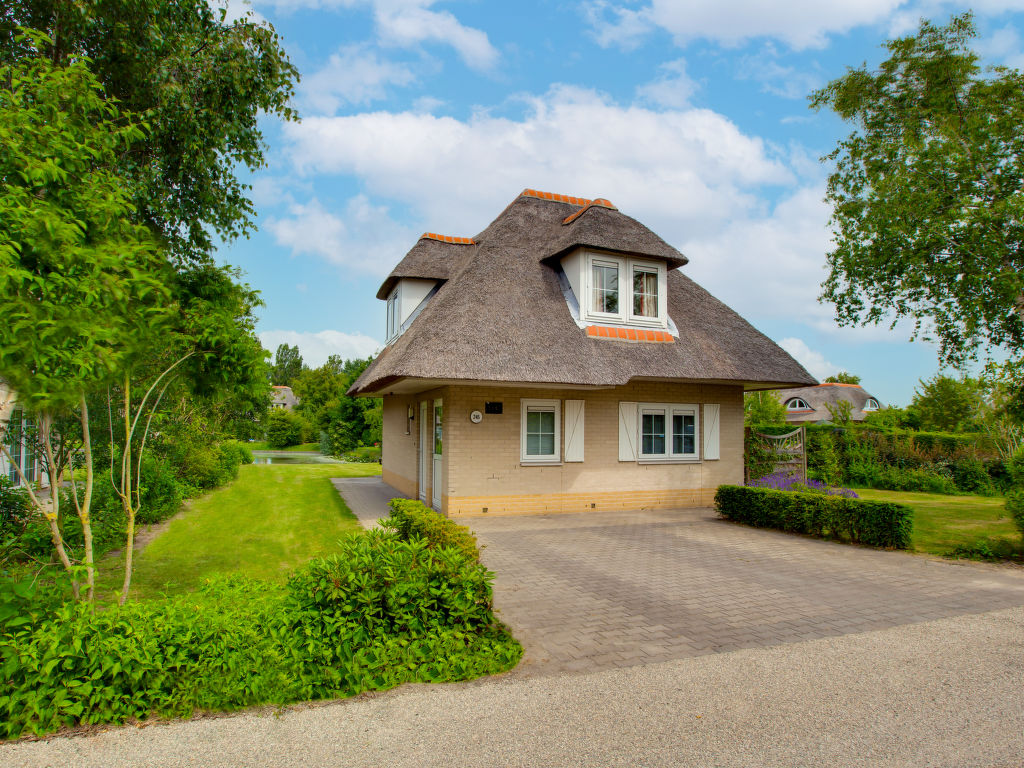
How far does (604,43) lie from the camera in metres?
9.35

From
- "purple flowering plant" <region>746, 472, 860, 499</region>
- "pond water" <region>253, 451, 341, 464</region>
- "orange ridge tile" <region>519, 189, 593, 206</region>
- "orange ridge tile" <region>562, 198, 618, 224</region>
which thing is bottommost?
"pond water" <region>253, 451, 341, 464</region>

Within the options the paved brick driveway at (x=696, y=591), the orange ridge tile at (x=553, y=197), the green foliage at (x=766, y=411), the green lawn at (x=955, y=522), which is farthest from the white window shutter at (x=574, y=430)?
the green foliage at (x=766, y=411)

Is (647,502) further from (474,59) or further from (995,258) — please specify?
(474,59)

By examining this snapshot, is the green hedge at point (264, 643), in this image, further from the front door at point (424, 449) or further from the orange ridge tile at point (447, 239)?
the orange ridge tile at point (447, 239)

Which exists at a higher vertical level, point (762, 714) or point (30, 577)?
point (30, 577)

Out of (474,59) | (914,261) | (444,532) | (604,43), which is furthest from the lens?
(914,261)

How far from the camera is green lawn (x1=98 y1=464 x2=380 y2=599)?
25.1 ft

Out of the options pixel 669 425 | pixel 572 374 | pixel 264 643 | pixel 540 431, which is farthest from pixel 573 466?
pixel 264 643

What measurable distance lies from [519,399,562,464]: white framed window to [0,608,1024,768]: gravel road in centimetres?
813

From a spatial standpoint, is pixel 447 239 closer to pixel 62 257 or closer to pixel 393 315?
pixel 393 315

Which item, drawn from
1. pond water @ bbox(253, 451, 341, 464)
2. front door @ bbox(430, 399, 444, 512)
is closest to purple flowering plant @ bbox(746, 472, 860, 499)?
front door @ bbox(430, 399, 444, 512)

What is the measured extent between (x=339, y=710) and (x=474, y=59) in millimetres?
8475

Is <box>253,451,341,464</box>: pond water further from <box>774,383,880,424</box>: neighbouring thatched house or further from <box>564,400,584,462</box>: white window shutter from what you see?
<box>774,383,880,424</box>: neighbouring thatched house

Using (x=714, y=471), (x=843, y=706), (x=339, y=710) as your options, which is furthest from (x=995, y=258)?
(x=339, y=710)
